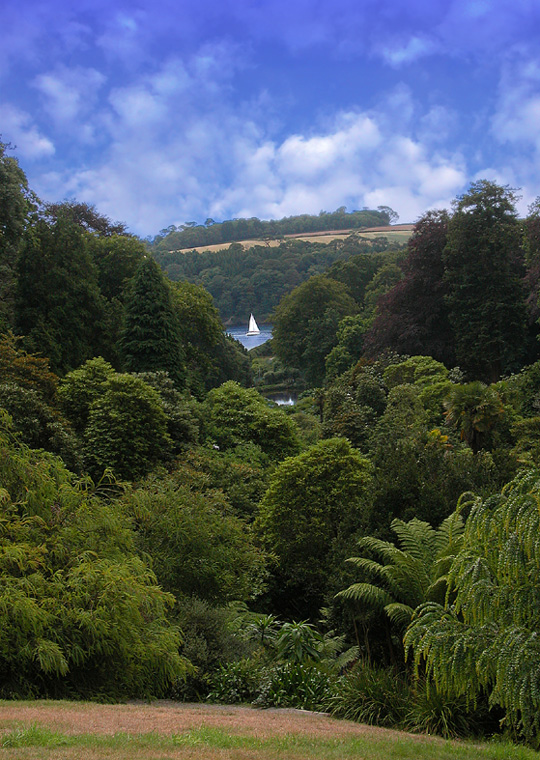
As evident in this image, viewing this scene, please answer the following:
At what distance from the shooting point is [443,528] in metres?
14.6

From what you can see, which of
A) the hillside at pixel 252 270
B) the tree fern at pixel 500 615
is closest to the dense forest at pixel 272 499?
the tree fern at pixel 500 615

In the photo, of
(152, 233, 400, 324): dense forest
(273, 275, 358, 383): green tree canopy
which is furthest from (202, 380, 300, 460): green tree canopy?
(152, 233, 400, 324): dense forest

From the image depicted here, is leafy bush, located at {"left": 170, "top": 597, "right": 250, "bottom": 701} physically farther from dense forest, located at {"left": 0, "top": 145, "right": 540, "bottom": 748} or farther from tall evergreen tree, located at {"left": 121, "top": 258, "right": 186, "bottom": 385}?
tall evergreen tree, located at {"left": 121, "top": 258, "right": 186, "bottom": 385}

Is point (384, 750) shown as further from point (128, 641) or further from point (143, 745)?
point (128, 641)

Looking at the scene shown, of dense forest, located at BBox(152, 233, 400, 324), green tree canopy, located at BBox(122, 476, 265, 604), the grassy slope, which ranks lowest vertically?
green tree canopy, located at BBox(122, 476, 265, 604)

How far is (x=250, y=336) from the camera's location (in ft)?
283

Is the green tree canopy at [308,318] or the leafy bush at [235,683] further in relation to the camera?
the green tree canopy at [308,318]

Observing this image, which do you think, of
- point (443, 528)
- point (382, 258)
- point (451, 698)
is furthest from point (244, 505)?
point (382, 258)

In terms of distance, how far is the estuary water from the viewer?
83688 mm

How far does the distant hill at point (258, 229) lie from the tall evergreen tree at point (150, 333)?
296ft

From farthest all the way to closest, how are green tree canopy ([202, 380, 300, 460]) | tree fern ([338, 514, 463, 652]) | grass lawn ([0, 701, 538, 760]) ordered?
green tree canopy ([202, 380, 300, 460])
tree fern ([338, 514, 463, 652])
grass lawn ([0, 701, 538, 760])

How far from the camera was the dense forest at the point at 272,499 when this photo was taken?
9.16 meters

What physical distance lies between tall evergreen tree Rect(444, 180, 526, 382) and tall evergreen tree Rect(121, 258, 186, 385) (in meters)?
15.6

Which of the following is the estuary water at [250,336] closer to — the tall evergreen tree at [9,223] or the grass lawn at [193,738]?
the tall evergreen tree at [9,223]
